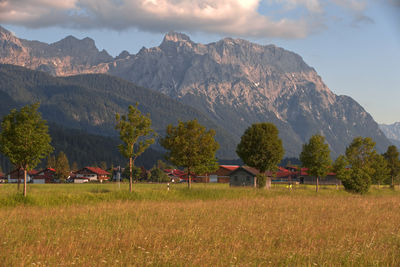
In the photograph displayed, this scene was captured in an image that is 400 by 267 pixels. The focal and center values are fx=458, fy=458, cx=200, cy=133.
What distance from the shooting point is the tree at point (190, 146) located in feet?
224

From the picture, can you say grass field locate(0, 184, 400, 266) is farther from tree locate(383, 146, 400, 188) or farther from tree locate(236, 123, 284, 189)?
tree locate(383, 146, 400, 188)

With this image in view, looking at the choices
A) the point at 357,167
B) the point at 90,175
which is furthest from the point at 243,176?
the point at 90,175

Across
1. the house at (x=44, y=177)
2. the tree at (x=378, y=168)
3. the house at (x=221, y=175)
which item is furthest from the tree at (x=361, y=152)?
the house at (x=44, y=177)

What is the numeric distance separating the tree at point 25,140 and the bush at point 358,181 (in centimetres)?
4990

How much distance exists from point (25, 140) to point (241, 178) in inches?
2778

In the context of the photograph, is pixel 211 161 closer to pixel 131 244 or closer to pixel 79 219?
pixel 79 219

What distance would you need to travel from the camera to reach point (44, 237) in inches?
721

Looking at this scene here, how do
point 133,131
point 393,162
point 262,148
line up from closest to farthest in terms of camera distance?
1. point 133,131
2. point 262,148
3. point 393,162

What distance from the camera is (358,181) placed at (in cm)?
7438

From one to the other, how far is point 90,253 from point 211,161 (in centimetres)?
6097

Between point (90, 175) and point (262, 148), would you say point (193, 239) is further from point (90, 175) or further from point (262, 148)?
point (90, 175)

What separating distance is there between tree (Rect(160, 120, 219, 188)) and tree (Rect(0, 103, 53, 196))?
83.1 ft

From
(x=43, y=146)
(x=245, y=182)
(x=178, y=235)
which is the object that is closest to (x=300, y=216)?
(x=178, y=235)

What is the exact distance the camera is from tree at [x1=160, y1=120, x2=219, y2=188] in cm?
6831
